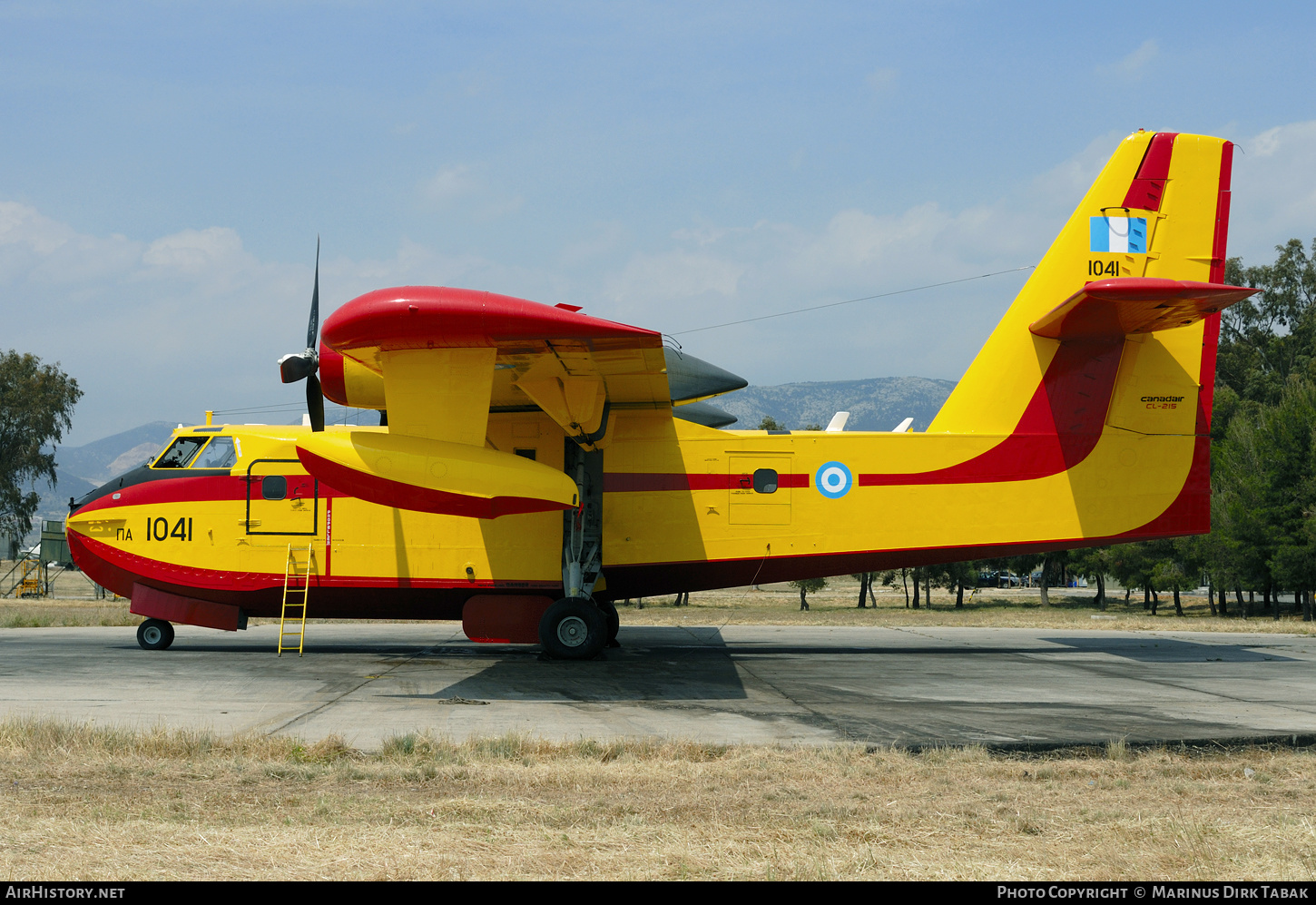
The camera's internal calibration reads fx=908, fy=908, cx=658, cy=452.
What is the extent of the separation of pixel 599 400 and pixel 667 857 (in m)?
8.85

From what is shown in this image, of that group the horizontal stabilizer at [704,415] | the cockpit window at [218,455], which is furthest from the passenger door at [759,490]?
the cockpit window at [218,455]

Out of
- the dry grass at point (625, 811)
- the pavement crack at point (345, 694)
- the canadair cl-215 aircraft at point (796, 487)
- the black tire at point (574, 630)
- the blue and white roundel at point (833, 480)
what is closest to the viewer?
the dry grass at point (625, 811)

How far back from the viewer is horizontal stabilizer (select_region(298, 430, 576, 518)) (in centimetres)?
1059

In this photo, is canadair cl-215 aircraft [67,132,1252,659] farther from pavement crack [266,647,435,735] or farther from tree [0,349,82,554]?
tree [0,349,82,554]

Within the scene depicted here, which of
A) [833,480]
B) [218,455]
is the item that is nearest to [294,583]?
[218,455]

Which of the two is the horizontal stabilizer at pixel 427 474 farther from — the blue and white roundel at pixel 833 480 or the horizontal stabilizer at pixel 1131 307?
the horizontal stabilizer at pixel 1131 307

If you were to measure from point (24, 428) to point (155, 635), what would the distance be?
41828 millimetres

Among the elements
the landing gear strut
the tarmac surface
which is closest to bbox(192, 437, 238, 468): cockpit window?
the tarmac surface

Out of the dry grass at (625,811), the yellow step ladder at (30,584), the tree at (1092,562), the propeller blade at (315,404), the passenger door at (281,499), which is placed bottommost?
the yellow step ladder at (30,584)

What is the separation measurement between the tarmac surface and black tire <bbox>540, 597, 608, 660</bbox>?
23cm

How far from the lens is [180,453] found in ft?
48.5

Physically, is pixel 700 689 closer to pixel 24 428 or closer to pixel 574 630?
pixel 574 630

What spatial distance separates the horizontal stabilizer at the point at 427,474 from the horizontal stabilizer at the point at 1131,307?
7.68m

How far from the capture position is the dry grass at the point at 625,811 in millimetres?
4223
